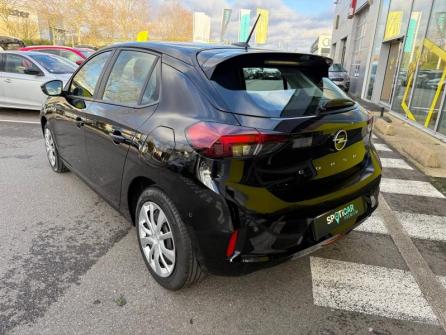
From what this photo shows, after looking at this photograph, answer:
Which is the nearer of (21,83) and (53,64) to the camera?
(21,83)

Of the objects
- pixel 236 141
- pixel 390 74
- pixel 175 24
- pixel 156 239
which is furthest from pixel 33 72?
pixel 175 24

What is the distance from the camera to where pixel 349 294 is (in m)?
2.54

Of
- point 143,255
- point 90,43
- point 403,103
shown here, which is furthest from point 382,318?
point 90,43

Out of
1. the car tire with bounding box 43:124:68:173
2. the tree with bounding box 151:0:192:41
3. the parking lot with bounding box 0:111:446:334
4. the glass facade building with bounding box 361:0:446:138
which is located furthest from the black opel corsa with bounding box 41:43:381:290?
the tree with bounding box 151:0:192:41

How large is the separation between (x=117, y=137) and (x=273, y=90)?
1280 mm

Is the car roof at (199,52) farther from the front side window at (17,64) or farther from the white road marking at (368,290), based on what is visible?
the front side window at (17,64)

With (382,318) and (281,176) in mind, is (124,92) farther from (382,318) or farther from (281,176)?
(382,318)

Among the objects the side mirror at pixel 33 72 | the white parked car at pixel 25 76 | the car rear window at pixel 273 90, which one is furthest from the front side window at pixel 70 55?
the car rear window at pixel 273 90

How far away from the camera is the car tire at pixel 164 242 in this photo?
2242 mm

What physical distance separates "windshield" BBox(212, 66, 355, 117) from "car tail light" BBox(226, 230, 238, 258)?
2.33 ft

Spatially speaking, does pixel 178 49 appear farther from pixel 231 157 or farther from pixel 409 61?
pixel 409 61

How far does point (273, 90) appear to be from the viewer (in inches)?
92.8

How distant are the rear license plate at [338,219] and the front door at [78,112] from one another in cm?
231

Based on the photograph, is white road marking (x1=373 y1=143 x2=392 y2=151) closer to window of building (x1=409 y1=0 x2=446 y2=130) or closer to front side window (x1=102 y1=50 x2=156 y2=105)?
window of building (x1=409 y1=0 x2=446 y2=130)
